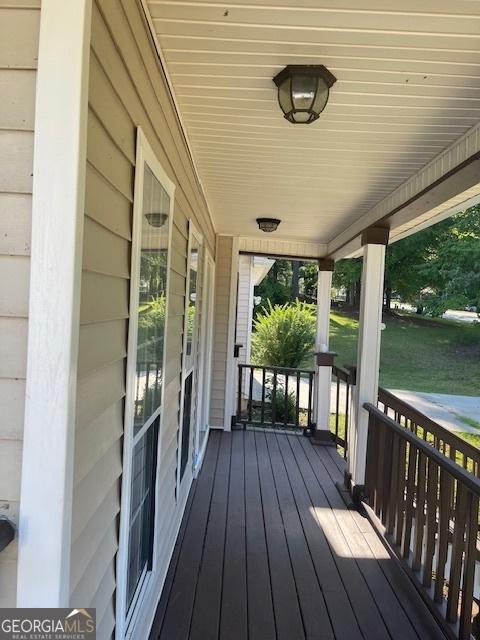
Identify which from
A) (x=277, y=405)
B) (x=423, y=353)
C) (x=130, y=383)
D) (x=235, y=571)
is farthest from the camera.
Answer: (x=423, y=353)

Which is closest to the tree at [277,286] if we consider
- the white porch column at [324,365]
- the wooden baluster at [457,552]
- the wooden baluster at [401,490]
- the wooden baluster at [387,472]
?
the white porch column at [324,365]

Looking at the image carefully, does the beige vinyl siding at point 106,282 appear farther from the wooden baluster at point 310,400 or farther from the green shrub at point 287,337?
the green shrub at point 287,337

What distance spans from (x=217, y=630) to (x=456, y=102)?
104 inches

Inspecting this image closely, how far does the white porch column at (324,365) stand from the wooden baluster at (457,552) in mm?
3395

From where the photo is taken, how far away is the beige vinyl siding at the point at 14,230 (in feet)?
3.09

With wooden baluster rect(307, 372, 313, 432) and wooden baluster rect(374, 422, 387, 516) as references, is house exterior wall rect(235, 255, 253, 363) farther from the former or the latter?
wooden baluster rect(374, 422, 387, 516)

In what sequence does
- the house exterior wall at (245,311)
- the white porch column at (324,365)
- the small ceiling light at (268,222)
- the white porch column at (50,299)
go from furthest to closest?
the house exterior wall at (245,311) < the white porch column at (324,365) < the small ceiling light at (268,222) < the white porch column at (50,299)

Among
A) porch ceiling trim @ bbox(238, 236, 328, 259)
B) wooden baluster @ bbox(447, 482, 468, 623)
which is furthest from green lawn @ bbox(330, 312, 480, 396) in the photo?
wooden baluster @ bbox(447, 482, 468, 623)

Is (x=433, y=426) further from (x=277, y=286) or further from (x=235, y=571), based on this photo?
(x=277, y=286)

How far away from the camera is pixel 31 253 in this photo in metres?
0.94

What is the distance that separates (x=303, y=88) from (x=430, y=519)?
2.35 metres

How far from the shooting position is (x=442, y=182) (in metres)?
2.45

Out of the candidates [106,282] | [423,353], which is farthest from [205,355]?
[423,353]

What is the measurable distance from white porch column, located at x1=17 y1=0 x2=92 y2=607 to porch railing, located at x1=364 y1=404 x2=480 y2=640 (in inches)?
71.2
